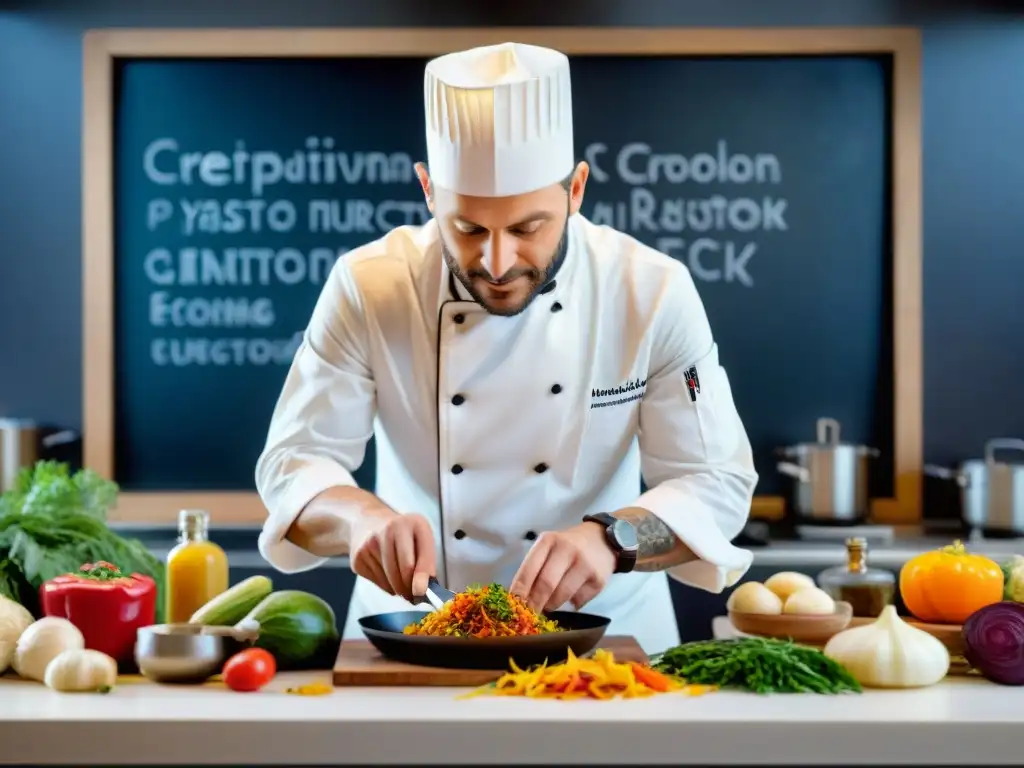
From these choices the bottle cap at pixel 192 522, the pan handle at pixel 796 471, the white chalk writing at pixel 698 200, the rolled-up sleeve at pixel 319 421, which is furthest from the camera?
the white chalk writing at pixel 698 200

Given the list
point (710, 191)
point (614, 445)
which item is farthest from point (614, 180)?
point (614, 445)

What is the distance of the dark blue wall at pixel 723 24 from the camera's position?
4.55 m

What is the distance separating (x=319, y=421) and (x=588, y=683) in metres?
0.81

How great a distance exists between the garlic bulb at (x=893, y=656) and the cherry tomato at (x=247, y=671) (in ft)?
2.60

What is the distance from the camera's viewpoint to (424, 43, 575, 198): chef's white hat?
7.02ft

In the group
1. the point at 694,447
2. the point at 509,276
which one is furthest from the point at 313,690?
the point at 694,447

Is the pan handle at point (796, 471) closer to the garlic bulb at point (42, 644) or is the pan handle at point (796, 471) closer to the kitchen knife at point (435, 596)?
the kitchen knife at point (435, 596)

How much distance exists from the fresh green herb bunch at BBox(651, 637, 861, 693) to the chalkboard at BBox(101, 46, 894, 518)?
9.05ft

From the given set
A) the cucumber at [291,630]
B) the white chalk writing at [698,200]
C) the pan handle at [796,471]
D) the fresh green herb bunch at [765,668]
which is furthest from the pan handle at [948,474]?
the cucumber at [291,630]

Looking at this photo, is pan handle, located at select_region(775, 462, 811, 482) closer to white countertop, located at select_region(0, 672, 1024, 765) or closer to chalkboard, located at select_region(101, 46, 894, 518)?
chalkboard, located at select_region(101, 46, 894, 518)

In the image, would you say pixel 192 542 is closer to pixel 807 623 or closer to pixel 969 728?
pixel 807 623

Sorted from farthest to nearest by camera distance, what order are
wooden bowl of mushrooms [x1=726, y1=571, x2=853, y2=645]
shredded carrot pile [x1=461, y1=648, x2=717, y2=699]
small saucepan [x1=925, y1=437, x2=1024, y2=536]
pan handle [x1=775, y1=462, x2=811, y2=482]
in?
1. pan handle [x1=775, y1=462, x2=811, y2=482]
2. small saucepan [x1=925, y1=437, x2=1024, y2=536]
3. wooden bowl of mushrooms [x1=726, y1=571, x2=853, y2=645]
4. shredded carrot pile [x1=461, y1=648, x2=717, y2=699]

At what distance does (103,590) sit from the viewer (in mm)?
1939

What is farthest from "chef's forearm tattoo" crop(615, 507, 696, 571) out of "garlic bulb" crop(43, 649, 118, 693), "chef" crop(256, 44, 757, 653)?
"garlic bulb" crop(43, 649, 118, 693)
